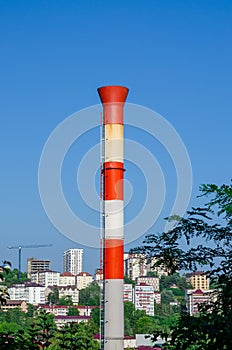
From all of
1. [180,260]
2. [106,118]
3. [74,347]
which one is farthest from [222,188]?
[106,118]

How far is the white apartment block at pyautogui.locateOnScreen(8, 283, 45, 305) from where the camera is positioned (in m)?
61.9

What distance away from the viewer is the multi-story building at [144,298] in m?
51.2

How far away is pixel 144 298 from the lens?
51938 millimetres

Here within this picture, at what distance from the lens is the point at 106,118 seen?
490 inches

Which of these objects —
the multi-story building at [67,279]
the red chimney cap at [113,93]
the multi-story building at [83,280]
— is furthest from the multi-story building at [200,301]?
the multi-story building at [67,279]

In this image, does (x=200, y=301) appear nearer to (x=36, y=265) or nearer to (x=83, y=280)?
(x=83, y=280)

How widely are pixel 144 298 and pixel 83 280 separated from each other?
78.4 feet

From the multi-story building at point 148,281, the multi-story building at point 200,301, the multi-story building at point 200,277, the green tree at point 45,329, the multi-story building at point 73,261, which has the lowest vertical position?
the green tree at point 45,329

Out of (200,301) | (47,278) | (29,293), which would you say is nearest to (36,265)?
(47,278)

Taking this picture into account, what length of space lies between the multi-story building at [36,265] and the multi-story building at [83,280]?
9.33 meters

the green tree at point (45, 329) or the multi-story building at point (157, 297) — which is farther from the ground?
the multi-story building at point (157, 297)

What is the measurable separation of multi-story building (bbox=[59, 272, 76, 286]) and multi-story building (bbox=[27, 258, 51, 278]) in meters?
8.86

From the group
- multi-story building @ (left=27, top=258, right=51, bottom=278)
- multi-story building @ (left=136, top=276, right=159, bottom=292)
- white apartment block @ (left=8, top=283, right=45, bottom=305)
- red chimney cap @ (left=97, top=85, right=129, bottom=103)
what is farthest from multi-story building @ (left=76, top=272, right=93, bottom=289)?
red chimney cap @ (left=97, top=85, right=129, bottom=103)

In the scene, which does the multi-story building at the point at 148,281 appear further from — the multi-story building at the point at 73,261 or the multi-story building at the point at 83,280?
the multi-story building at the point at 73,261
